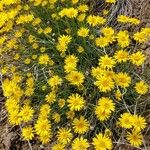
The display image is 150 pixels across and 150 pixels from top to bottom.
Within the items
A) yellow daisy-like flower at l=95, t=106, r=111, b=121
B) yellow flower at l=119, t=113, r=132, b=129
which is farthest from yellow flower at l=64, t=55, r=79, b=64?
yellow flower at l=119, t=113, r=132, b=129

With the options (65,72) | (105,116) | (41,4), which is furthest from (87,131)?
(41,4)

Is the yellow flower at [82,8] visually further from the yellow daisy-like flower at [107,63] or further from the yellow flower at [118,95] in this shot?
the yellow flower at [118,95]

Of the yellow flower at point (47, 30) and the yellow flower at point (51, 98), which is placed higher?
the yellow flower at point (47, 30)

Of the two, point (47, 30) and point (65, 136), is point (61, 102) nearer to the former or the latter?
point (65, 136)

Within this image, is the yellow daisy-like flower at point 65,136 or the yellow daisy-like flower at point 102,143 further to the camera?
the yellow daisy-like flower at point 65,136

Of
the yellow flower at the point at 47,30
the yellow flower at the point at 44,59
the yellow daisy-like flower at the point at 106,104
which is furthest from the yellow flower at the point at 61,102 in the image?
the yellow flower at the point at 47,30

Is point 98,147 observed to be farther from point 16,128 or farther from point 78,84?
point 16,128

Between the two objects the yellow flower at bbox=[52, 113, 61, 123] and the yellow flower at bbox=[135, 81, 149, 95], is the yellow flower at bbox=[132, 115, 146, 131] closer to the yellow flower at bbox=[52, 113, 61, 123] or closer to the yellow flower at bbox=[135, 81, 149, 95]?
the yellow flower at bbox=[135, 81, 149, 95]
